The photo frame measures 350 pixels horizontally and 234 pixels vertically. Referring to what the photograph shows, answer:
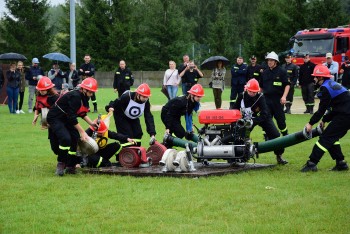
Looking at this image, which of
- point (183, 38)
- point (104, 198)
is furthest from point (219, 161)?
point (183, 38)

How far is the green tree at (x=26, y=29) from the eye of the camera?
204 feet

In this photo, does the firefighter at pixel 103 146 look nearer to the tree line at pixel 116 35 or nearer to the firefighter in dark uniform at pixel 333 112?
the firefighter in dark uniform at pixel 333 112

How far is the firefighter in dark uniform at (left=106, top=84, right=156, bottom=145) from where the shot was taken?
13.0m

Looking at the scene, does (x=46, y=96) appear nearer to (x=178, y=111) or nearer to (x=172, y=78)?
(x=178, y=111)

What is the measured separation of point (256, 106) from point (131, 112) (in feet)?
7.66

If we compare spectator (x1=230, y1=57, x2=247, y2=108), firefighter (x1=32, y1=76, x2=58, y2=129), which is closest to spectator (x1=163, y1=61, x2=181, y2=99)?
spectator (x1=230, y1=57, x2=247, y2=108)

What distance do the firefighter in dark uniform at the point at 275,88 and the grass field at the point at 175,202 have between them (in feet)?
4.30

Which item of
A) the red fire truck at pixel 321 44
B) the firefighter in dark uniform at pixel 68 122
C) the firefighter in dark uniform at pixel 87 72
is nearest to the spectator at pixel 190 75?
the firefighter in dark uniform at pixel 87 72

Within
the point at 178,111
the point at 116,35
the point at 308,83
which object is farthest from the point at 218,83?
the point at 116,35

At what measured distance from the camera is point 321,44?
35656 mm

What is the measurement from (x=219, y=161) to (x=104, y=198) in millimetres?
4830

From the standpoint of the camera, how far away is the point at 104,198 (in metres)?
9.62

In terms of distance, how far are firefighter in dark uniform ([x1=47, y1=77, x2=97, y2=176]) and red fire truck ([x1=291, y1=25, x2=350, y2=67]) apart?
2384 cm

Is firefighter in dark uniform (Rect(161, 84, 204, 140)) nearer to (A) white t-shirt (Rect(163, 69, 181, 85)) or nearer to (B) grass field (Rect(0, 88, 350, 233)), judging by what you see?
(B) grass field (Rect(0, 88, 350, 233))
